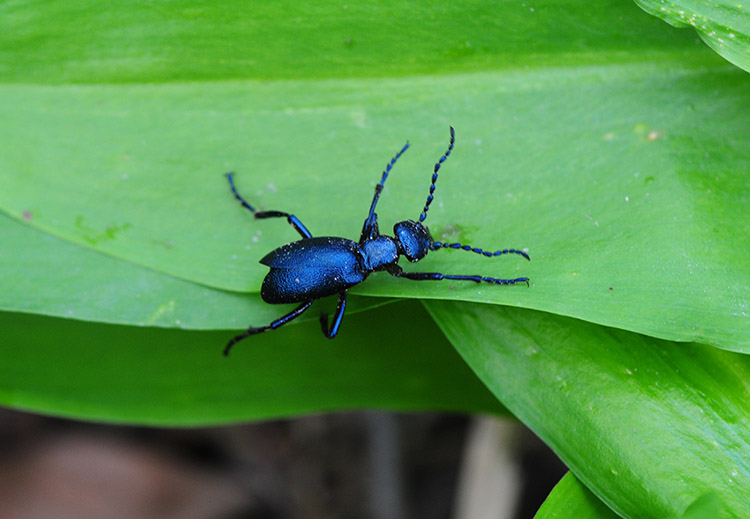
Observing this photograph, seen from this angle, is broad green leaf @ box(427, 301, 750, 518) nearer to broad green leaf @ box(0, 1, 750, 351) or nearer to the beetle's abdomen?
broad green leaf @ box(0, 1, 750, 351)

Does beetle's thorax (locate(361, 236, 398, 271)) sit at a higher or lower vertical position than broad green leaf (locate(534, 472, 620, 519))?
higher

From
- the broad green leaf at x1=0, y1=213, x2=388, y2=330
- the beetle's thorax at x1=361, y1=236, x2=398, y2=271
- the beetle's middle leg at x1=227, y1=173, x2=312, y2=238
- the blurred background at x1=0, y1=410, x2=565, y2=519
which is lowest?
the blurred background at x1=0, y1=410, x2=565, y2=519

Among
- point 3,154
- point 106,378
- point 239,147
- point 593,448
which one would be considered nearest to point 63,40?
point 3,154

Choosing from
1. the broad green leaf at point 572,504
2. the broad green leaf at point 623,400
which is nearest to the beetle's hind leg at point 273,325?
the broad green leaf at point 623,400

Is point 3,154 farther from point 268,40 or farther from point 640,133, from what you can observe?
point 640,133

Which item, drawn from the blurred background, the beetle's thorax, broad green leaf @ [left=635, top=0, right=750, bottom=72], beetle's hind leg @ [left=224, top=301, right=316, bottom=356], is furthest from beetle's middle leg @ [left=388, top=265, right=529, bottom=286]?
the blurred background

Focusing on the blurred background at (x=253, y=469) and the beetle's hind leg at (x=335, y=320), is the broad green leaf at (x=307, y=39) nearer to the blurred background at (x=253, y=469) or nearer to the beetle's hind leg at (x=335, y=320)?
the beetle's hind leg at (x=335, y=320)
